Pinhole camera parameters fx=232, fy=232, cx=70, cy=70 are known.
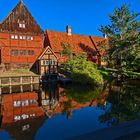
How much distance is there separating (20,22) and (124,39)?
1677 cm

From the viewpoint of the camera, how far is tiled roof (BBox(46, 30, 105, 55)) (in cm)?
4432

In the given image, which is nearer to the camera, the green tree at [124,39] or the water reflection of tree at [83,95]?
the water reflection of tree at [83,95]

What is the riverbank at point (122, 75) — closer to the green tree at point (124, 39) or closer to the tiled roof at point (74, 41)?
the green tree at point (124, 39)

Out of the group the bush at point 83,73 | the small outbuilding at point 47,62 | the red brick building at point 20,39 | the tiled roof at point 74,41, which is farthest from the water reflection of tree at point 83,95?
the tiled roof at point 74,41

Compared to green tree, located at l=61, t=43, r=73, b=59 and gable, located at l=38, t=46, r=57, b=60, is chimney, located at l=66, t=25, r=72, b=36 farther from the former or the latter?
gable, located at l=38, t=46, r=57, b=60

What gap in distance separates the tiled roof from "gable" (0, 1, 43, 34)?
22.2 ft

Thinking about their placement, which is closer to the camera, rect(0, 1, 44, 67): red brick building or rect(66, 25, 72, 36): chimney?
rect(0, 1, 44, 67): red brick building

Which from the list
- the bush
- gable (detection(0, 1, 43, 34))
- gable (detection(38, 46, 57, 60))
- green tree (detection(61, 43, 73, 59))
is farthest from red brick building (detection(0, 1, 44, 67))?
the bush

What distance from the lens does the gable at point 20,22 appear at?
116ft

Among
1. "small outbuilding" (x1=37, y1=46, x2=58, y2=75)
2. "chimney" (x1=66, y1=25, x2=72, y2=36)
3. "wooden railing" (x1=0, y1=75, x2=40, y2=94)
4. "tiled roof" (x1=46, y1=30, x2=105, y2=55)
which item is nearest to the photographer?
"wooden railing" (x1=0, y1=75, x2=40, y2=94)

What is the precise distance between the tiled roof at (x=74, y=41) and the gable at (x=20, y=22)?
22.2 ft

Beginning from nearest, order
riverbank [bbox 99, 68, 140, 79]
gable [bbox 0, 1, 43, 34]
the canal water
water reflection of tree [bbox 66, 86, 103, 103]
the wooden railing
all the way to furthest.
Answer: the canal water → water reflection of tree [bbox 66, 86, 103, 103] → the wooden railing → gable [bbox 0, 1, 43, 34] → riverbank [bbox 99, 68, 140, 79]

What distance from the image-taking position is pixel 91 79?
1240 inches

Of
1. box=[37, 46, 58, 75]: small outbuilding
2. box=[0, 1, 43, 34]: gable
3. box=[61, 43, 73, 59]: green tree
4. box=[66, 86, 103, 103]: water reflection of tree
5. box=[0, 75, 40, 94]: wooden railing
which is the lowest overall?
box=[66, 86, 103, 103]: water reflection of tree
